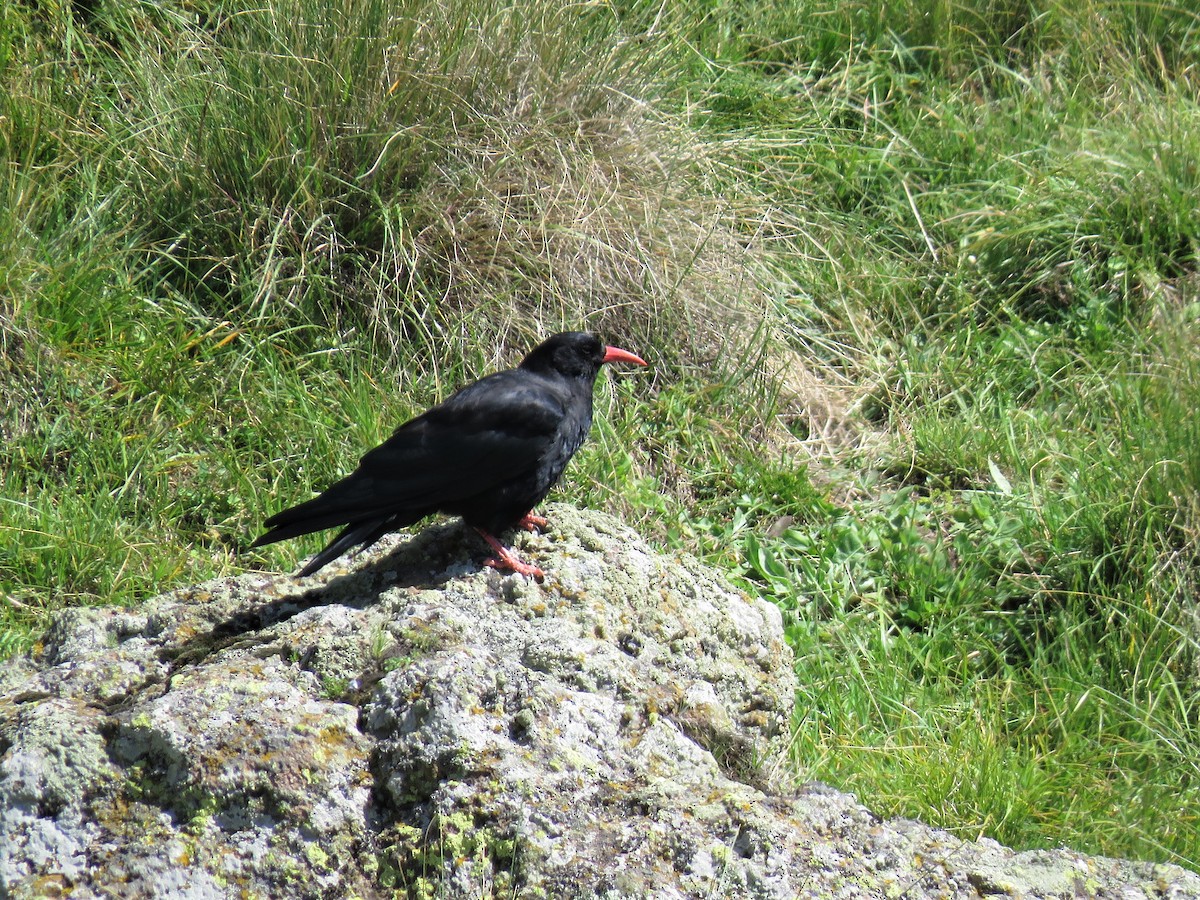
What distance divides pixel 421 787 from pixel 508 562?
2.99ft

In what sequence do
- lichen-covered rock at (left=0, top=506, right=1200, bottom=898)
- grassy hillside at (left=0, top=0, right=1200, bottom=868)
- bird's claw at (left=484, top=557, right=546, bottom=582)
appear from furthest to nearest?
grassy hillside at (left=0, top=0, right=1200, bottom=868), bird's claw at (left=484, top=557, right=546, bottom=582), lichen-covered rock at (left=0, top=506, right=1200, bottom=898)

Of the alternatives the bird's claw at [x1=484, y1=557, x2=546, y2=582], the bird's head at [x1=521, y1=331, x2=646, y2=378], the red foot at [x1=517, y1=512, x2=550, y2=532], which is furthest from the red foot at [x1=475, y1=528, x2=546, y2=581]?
the bird's head at [x1=521, y1=331, x2=646, y2=378]

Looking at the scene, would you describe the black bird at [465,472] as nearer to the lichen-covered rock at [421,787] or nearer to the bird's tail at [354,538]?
the bird's tail at [354,538]

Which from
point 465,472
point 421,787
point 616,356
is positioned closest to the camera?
point 421,787

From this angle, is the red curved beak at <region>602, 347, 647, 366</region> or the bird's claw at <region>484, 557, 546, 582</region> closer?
the bird's claw at <region>484, 557, 546, 582</region>

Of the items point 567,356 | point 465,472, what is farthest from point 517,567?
point 567,356

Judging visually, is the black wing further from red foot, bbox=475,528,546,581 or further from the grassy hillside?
the grassy hillside

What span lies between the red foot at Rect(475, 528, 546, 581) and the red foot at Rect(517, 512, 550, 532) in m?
0.18

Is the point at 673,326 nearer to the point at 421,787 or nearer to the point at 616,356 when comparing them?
the point at 616,356

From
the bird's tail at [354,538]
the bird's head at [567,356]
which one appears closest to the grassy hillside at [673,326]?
the bird's head at [567,356]

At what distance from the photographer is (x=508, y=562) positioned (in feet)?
10.0

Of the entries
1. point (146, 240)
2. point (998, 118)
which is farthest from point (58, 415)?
point (998, 118)

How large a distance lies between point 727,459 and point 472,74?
196 cm

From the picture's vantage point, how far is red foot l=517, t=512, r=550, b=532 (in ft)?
11.3
